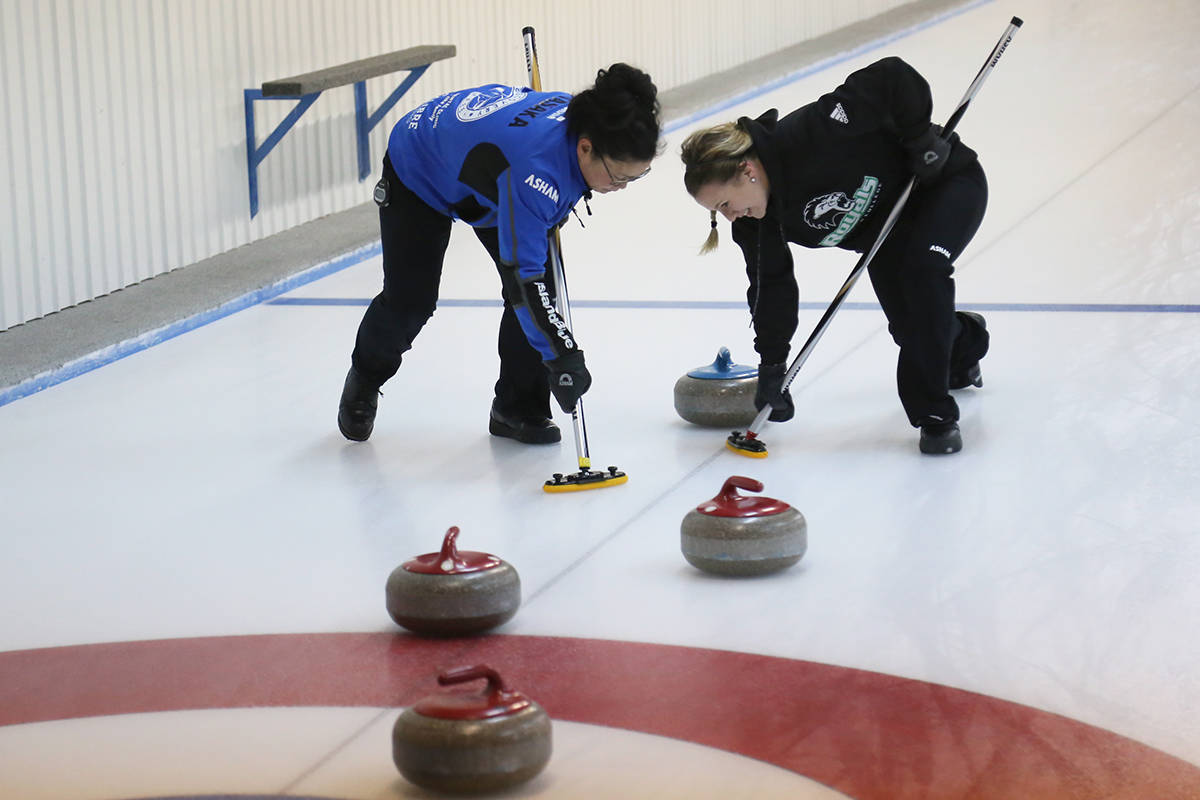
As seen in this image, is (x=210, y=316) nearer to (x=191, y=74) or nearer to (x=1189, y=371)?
(x=191, y=74)

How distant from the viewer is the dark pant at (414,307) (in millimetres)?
3949

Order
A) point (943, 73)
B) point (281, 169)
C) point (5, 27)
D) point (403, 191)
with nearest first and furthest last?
1. point (403, 191)
2. point (5, 27)
3. point (281, 169)
4. point (943, 73)

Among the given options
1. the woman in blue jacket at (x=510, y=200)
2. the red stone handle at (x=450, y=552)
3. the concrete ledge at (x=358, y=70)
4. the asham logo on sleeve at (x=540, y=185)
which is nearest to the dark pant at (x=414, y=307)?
the woman in blue jacket at (x=510, y=200)

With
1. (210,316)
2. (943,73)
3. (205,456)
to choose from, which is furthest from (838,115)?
(943,73)

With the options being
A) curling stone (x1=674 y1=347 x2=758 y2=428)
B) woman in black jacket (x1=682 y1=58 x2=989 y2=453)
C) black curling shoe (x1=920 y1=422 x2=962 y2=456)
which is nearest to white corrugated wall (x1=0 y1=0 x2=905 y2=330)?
curling stone (x1=674 y1=347 x2=758 y2=428)

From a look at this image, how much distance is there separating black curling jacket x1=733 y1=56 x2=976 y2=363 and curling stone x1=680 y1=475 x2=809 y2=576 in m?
0.95

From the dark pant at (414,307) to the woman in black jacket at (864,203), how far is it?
57 cm

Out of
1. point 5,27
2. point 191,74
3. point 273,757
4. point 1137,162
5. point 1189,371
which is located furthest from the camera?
point 1137,162

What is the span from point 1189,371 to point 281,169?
4.10 m

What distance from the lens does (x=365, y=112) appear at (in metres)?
7.53

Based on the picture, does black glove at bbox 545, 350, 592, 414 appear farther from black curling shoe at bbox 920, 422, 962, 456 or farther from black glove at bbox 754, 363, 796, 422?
black curling shoe at bbox 920, 422, 962, 456

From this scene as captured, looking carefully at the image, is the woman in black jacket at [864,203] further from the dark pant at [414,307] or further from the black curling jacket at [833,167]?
the dark pant at [414,307]

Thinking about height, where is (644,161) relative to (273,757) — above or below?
above

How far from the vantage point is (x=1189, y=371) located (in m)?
4.52
